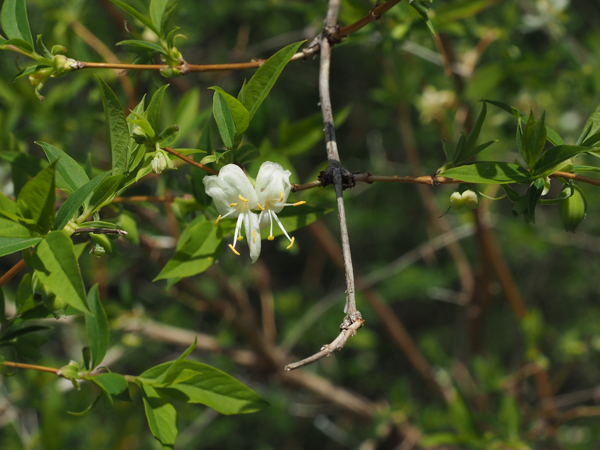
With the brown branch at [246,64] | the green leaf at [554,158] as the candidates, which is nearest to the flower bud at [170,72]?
the brown branch at [246,64]

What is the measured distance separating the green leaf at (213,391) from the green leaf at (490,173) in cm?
53

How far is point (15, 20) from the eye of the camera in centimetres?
89

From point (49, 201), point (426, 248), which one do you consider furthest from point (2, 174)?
point (426, 248)

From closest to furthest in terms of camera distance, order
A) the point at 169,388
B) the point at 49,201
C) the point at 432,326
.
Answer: the point at 49,201 < the point at 169,388 < the point at 432,326

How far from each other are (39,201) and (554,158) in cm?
77

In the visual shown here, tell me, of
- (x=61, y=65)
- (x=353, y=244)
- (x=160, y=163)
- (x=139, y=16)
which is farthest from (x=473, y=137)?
(x=353, y=244)

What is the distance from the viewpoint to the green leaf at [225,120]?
80cm

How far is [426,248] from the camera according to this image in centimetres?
209

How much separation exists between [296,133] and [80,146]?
152cm

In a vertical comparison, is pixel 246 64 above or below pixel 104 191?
above

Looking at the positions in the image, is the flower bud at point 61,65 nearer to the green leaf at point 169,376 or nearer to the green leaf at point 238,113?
the green leaf at point 238,113

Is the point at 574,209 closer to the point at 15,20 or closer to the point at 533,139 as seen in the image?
Answer: the point at 533,139

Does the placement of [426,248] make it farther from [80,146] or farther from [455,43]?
[80,146]

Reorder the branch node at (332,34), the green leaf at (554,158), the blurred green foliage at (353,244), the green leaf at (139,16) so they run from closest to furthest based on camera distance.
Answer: the green leaf at (554,158)
the green leaf at (139,16)
the branch node at (332,34)
the blurred green foliage at (353,244)
